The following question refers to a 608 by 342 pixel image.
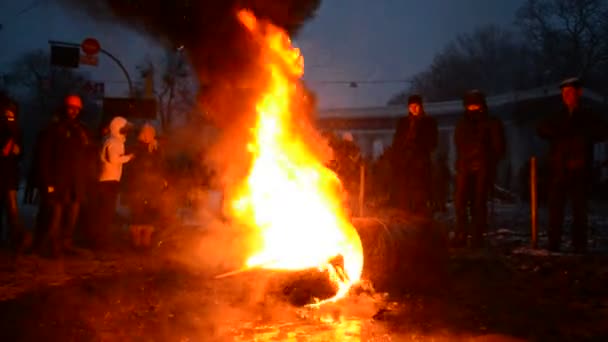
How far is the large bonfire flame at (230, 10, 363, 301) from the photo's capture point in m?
6.64

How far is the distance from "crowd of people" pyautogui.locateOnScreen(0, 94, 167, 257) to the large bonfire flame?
1682mm

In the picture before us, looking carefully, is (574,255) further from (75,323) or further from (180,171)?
(180,171)

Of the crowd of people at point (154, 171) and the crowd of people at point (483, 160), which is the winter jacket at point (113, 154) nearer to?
the crowd of people at point (154, 171)

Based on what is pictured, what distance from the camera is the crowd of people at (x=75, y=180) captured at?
817 cm

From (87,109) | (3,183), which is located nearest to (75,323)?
(3,183)

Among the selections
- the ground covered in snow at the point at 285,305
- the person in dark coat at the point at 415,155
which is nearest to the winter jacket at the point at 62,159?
the ground covered in snow at the point at 285,305

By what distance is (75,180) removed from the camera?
8.30m

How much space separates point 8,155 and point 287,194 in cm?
390

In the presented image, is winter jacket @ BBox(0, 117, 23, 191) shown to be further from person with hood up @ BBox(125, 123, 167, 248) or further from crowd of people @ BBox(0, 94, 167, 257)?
person with hood up @ BBox(125, 123, 167, 248)

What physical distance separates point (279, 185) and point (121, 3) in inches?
160

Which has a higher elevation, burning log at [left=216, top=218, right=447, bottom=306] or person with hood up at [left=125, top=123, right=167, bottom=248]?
person with hood up at [left=125, top=123, right=167, bottom=248]

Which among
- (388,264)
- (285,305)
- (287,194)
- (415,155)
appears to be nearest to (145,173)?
(287,194)

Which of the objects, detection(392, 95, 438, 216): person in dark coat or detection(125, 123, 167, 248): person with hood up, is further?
detection(125, 123, 167, 248): person with hood up

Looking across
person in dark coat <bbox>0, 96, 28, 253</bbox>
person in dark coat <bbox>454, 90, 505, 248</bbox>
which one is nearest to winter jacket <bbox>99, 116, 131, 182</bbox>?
person in dark coat <bbox>0, 96, 28, 253</bbox>
